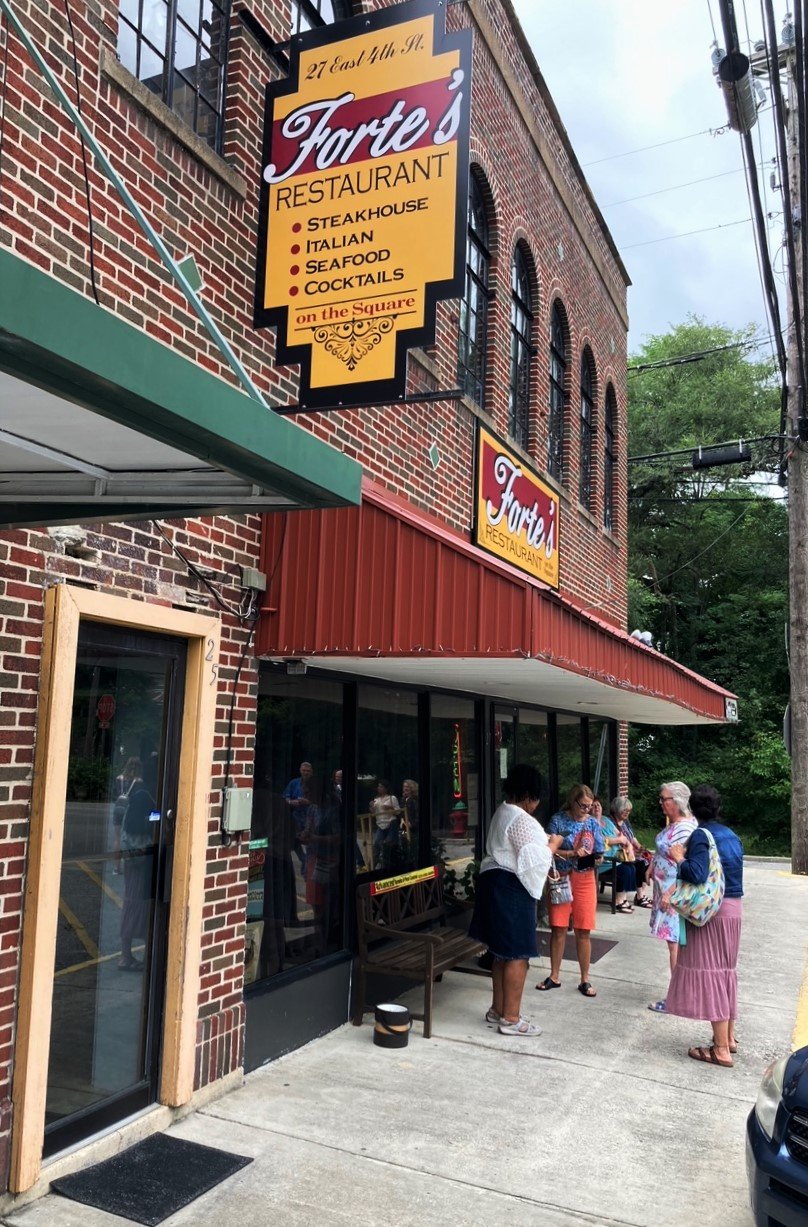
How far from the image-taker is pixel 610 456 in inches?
611

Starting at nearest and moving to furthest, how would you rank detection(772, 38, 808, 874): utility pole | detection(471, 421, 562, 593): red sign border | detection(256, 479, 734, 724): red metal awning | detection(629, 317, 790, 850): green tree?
1. detection(256, 479, 734, 724): red metal awning
2. detection(471, 421, 562, 593): red sign border
3. detection(772, 38, 808, 874): utility pole
4. detection(629, 317, 790, 850): green tree

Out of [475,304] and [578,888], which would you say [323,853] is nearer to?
[578,888]

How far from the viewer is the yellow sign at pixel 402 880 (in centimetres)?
711

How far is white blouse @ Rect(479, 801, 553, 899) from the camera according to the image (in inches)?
254

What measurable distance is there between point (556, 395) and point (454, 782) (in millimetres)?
5761

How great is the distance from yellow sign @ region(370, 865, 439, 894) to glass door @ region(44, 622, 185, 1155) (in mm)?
2303

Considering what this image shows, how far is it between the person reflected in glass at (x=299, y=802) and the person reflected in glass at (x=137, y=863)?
137 centimetres

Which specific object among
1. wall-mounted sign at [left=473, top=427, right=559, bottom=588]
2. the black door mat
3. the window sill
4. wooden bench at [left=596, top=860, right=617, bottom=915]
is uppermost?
the window sill

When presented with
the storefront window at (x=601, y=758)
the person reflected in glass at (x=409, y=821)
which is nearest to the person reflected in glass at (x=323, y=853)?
the person reflected in glass at (x=409, y=821)

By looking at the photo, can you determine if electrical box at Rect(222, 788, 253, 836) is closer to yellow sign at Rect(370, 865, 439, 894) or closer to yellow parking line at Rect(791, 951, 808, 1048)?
yellow sign at Rect(370, 865, 439, 894)

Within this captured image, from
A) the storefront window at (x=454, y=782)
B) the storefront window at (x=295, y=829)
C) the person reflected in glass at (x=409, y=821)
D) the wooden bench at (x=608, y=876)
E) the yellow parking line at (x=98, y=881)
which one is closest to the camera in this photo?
the yellow parking line at (x=98, y=881)

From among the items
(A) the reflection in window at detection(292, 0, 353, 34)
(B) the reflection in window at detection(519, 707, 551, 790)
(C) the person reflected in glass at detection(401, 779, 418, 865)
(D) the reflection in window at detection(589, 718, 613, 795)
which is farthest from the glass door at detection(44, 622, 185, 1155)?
(D) the reflection in window at detection(589, 718, 613, 795)

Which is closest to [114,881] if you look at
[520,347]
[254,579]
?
[254,579]

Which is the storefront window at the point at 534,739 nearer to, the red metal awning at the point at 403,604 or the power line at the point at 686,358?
the red metal awning at the point at 403,604
